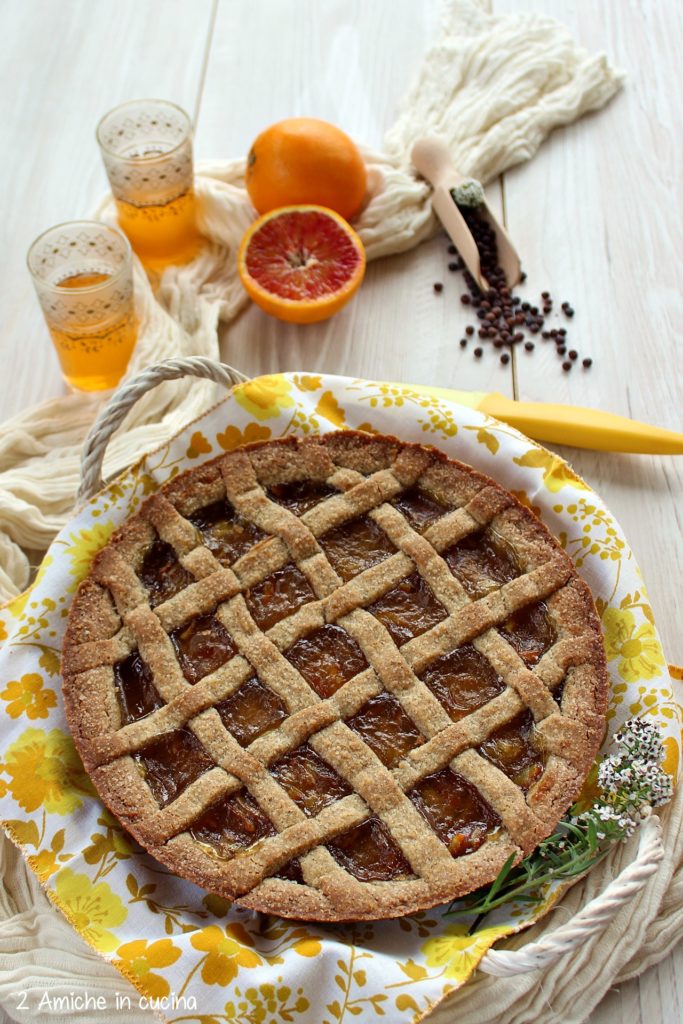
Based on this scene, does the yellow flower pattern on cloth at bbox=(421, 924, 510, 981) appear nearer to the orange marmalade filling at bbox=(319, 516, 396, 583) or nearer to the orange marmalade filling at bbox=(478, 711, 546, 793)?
the orange marmalade filling at bbox=(478, 711, 546, 793)

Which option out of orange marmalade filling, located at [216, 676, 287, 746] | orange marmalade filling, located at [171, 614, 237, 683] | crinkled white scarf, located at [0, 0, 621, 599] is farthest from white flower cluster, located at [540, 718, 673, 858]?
crinkled white scarf, located at [0, 0, 621, 599]

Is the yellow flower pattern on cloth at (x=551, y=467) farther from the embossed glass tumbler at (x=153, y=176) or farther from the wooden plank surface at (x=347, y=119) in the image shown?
the embossed glass tumbler at (x=153, y=176)

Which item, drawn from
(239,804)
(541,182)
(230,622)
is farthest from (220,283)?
(239,804)

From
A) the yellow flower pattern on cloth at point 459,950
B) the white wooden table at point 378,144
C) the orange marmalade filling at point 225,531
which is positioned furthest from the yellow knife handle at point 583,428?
the yellow flower pattern on cloth at point 459,950

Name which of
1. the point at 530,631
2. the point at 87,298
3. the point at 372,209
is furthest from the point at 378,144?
the point at 530,631

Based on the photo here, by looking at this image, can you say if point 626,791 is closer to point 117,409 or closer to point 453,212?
point 117,409

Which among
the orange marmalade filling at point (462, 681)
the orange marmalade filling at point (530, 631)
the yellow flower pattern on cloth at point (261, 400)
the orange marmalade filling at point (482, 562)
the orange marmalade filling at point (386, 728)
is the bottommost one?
the orange marmalade filling at point (386, 728)

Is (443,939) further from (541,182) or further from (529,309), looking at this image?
(541,182)
